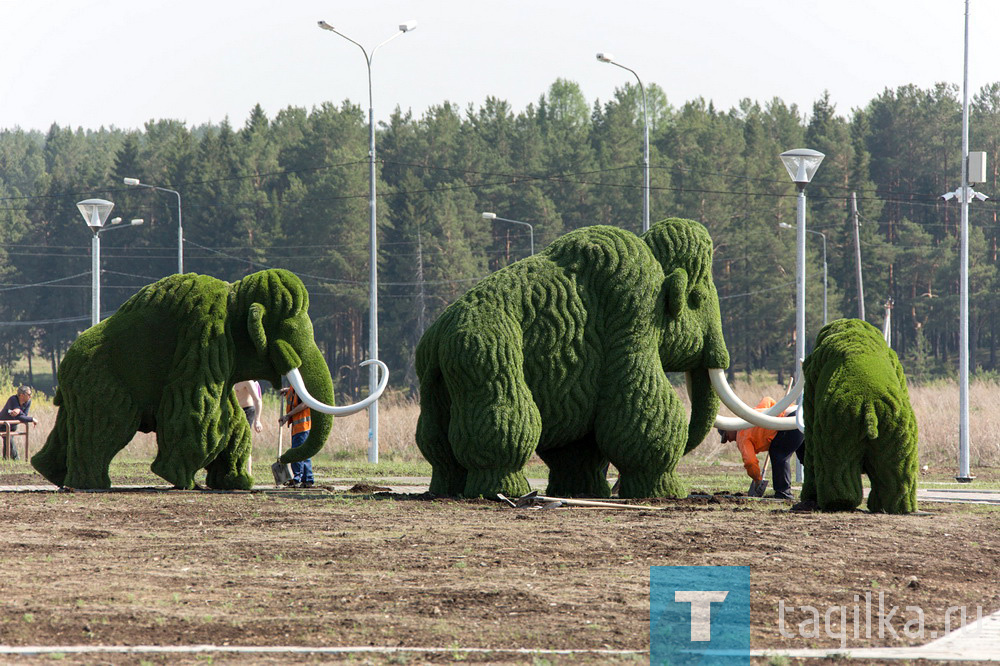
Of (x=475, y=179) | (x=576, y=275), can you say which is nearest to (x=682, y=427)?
(x=576, y=275)

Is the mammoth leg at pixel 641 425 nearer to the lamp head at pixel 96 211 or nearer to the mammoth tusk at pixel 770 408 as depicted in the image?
the mammoth tusk at pixel 770 408

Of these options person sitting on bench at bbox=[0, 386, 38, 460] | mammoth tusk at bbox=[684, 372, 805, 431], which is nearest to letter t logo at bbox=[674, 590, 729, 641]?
mammoth tusk at bbox=[684, 372, 805, 431]

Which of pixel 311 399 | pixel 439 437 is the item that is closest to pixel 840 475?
pixel 439 437

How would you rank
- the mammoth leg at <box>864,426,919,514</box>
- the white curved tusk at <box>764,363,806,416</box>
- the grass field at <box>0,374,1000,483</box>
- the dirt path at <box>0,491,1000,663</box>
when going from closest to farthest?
1. the dirt path at <box>0,491,1000,663</box>
2. the mammoth leg at <box>864,426,919,514</box>
3. the white curved tusk at <box>764,363,806,416</box>
4. the grass field at <box>0,374,1000,483</box>

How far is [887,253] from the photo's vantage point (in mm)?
52594

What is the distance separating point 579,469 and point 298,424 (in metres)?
3.78

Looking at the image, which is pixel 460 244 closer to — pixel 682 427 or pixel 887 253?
pixel 887 253

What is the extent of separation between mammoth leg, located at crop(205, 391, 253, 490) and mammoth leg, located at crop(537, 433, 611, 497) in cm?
336

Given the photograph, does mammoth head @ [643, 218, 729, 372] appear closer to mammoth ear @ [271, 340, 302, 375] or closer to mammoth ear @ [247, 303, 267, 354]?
mammoth ear @ [271, 340, 302, 375]

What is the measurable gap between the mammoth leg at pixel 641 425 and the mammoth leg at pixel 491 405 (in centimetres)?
81

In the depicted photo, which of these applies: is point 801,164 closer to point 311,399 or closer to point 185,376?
point 311,399

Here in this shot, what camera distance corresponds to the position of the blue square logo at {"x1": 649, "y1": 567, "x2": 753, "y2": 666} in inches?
263

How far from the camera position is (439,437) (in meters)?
13.4

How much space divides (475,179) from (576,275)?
4634 centimetres
